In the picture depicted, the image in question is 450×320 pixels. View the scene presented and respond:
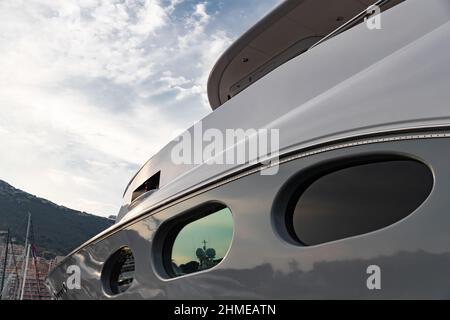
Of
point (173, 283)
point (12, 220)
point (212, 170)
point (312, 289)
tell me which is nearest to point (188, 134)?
point (212, 170)

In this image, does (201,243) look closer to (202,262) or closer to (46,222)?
(202,262)

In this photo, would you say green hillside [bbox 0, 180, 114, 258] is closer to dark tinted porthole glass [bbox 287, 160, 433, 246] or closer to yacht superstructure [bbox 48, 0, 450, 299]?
yacht superstructure [bbox 48, 0, 450, 299]

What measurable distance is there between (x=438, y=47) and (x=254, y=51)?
331 cm

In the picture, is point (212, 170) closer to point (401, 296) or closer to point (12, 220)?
point (401, 296)

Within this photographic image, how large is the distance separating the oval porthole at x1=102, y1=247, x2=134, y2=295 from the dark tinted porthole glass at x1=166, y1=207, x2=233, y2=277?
603mm

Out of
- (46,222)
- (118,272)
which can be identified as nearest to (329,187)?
(118,272)

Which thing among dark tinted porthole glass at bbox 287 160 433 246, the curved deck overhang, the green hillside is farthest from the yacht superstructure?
the green hillside

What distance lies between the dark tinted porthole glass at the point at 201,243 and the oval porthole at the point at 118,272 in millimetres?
603

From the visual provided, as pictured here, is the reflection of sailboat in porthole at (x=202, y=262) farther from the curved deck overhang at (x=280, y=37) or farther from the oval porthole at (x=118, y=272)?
the curved deck overhang at (x=280, y=37)
